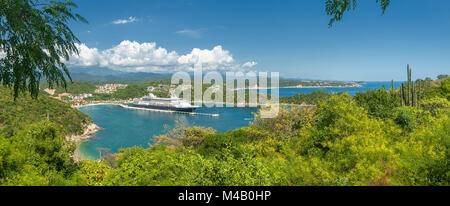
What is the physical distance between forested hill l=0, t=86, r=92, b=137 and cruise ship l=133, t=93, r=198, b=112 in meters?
19.3

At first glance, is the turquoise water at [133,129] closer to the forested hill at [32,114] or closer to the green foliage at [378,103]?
the forested hill at [32,114]

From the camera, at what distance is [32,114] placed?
26.9 metres

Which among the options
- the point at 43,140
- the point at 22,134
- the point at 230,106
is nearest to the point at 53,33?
the point at 43,140

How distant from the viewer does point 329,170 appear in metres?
6.27

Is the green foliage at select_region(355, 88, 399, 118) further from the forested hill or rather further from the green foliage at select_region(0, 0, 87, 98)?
the forested hill

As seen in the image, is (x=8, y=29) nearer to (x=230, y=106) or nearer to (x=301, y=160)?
(x=301, y=160)

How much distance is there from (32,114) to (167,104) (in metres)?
27.3

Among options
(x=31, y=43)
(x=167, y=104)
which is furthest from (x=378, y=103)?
(x=167, y=104)

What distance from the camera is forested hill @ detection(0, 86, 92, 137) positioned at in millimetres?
23531

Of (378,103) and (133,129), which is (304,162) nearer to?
(378,103)

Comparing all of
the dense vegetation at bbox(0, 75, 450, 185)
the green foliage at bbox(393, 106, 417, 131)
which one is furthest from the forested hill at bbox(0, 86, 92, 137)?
the green foliage at bbox(393, 106, 417, 131)

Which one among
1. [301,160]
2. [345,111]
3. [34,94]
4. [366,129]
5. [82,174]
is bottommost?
[82,174]

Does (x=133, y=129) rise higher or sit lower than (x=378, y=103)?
lower
